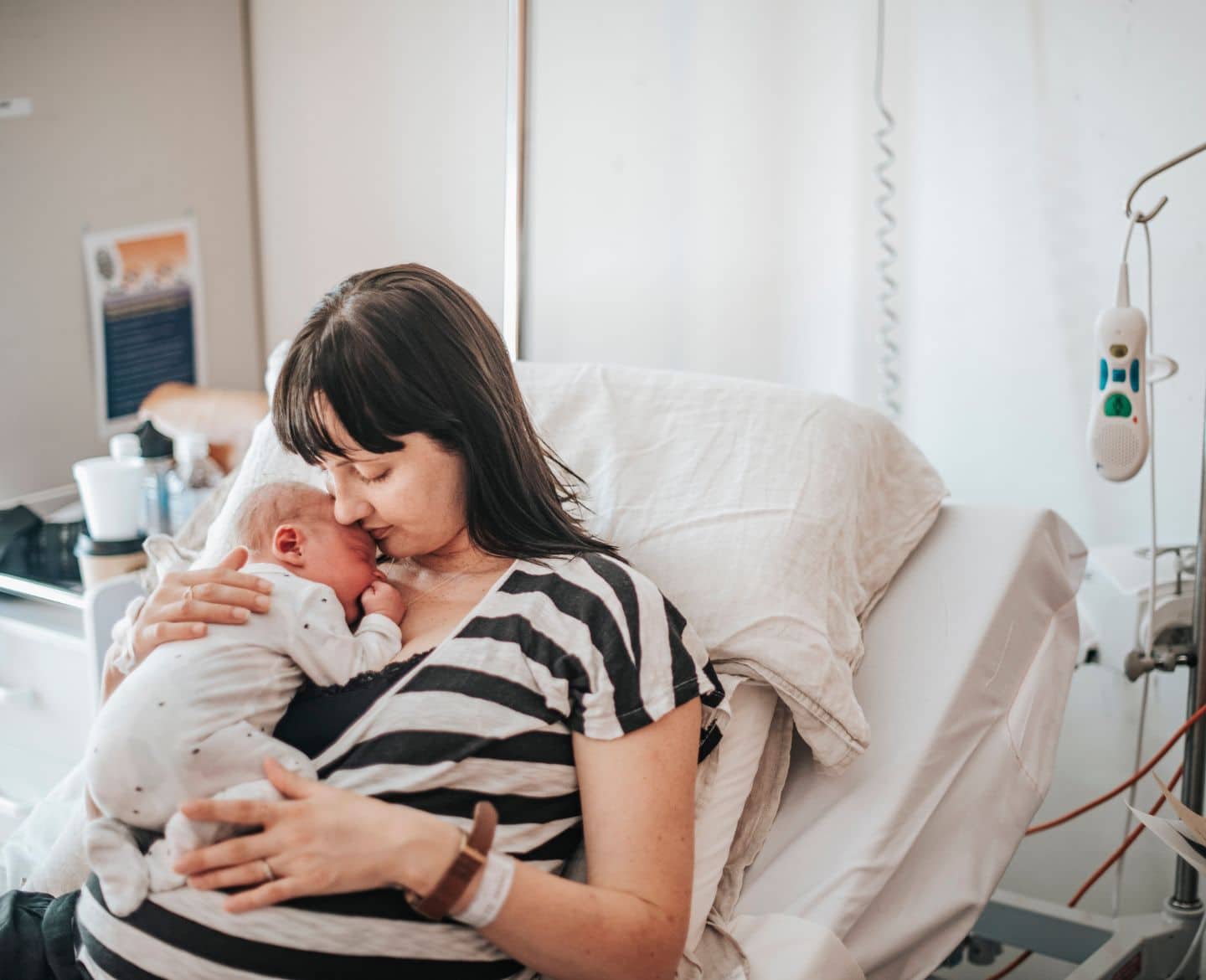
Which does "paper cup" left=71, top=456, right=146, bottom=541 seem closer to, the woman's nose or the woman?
the woman

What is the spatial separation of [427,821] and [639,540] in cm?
43

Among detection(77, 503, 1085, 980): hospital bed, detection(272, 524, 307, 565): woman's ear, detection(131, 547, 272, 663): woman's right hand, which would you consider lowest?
detection(77, 503, 1085, 980): hospital bed

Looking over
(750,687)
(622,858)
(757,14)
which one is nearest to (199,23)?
(757,14)

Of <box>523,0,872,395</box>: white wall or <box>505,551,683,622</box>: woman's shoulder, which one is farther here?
<box>523,0,872,395</box>: white wall

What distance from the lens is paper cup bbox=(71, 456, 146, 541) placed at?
177cm

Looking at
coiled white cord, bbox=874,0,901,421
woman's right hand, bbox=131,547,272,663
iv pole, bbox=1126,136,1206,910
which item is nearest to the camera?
woman's right hand, bbox=131,547,272,663

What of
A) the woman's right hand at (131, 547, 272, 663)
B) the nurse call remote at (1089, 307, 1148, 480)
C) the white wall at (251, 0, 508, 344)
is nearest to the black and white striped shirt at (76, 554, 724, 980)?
the woman's right hand at (131, 547, 272, 663)

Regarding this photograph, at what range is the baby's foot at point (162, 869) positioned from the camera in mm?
900

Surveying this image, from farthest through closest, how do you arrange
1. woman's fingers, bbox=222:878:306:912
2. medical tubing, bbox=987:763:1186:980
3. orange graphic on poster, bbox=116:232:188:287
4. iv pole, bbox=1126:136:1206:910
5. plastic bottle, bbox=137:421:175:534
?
1. orange graphic on poster, bbox=116:232:188:287
2. plastic bottle, bbox=137:421:175:534
3. medical tubing, bbox=987:763:1186:980
4. iv pole, bbox=1126:136:1206:910
5. woman's fingers, bbox=222:878:306:912

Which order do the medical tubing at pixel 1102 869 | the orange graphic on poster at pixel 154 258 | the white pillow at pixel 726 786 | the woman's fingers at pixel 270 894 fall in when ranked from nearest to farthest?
1. the woman's fingers at pixel 270 894
2. the white pillow at pixel 726 786
3. the medical tubing at pixel 1102 869
4. the orange graphic on poster at pixel 154 258

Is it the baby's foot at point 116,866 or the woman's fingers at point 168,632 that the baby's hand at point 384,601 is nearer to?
the woman's fingers at point 168,632

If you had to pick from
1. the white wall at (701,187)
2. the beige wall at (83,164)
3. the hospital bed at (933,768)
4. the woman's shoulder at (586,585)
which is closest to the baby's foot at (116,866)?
the woman's shoulder at (586,585)

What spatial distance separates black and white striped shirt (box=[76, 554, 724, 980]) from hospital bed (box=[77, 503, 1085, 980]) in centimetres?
23

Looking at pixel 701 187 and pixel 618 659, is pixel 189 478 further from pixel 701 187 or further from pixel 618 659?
pixel 618 659
